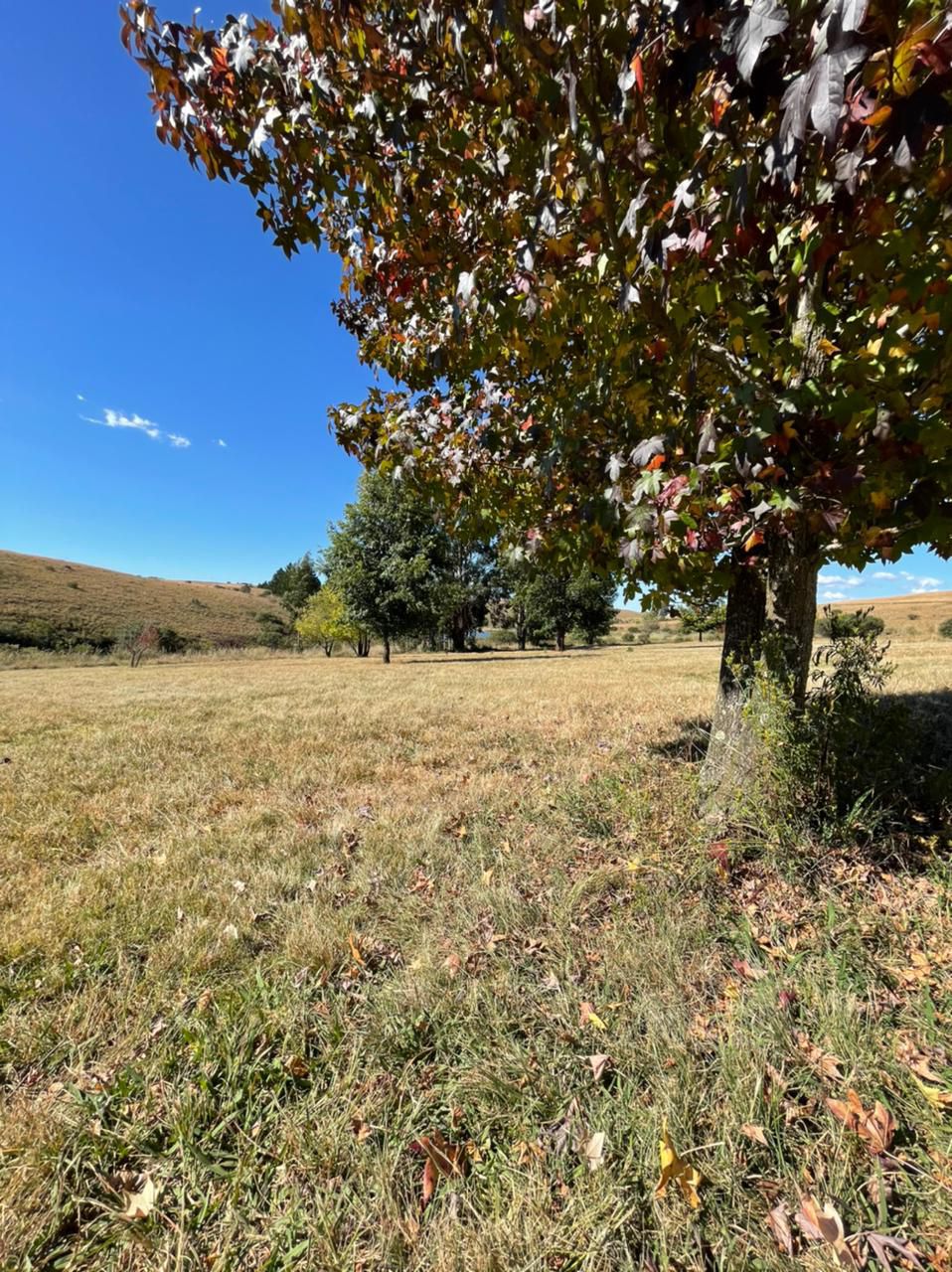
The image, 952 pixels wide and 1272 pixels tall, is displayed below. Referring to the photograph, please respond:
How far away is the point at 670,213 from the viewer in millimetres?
2094

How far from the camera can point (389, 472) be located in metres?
4.84

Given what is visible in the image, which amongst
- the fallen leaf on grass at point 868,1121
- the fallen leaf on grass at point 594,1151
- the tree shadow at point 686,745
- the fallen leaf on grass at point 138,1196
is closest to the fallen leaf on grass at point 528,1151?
the fallen leaf on grass at point 594,1151

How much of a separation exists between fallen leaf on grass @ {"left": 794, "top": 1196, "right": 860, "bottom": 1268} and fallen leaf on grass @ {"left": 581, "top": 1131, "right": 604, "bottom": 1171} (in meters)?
0.53

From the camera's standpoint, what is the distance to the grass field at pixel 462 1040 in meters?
1.45

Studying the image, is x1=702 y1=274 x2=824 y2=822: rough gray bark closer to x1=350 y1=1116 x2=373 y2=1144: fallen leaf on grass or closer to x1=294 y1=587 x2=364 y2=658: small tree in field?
x1=350 y1=1116 x2=373 y2=1144: fallen leaf on grass

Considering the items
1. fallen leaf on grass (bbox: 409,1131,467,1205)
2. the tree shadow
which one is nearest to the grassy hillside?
the tree shadow

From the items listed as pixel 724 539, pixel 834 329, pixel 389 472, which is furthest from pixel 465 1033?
pixel 389 472

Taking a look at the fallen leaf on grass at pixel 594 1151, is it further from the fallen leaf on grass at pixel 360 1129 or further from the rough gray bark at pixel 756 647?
the rough gray bark at pixel 756 647

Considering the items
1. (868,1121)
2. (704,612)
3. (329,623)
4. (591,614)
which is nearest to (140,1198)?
(868,1121)

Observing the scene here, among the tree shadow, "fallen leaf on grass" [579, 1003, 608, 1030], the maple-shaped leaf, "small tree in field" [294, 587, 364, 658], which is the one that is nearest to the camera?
the maple-shaped leaf

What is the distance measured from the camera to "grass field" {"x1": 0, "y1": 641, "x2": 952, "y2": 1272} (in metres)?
1.45

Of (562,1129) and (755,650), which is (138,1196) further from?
(755,650)

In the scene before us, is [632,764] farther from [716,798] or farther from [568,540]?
[568,540]

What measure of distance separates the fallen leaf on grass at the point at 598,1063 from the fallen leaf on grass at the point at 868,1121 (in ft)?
2.34
